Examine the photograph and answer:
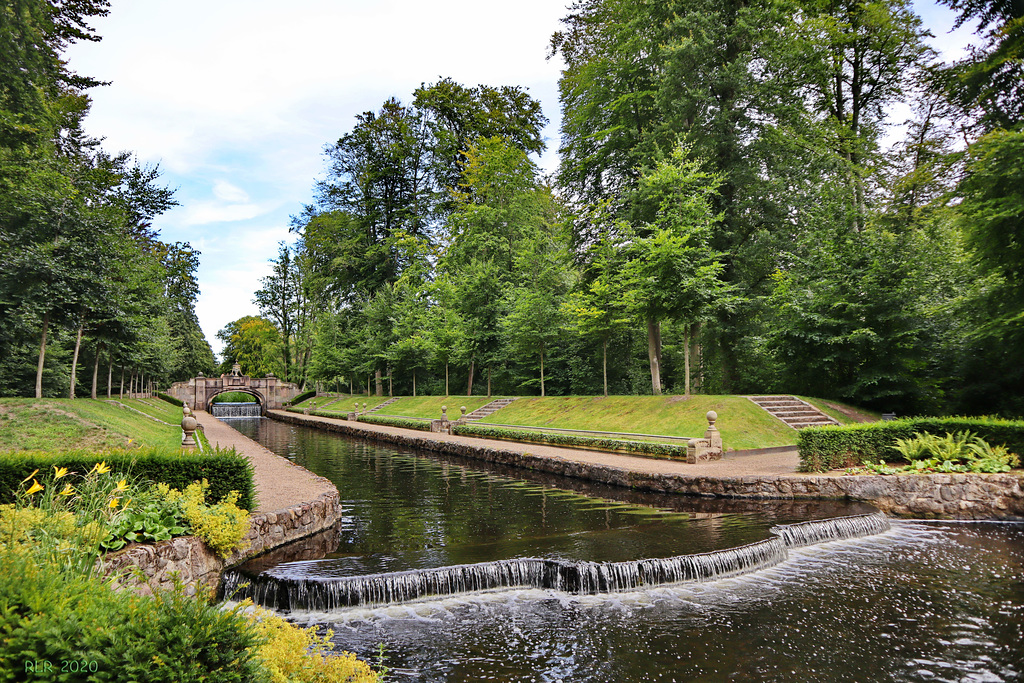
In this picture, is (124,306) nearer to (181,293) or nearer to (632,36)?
(632,36)

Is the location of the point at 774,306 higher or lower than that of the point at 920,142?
lower

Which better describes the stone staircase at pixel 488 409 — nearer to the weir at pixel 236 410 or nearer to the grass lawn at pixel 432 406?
the grass lawn at pixel 432 406

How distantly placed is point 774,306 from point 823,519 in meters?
14.9

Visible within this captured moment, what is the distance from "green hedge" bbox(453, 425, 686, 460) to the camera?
53.5 ft

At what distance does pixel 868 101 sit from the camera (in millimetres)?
26469

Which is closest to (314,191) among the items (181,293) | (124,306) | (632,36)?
(181,293)

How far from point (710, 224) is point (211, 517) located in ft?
72.5

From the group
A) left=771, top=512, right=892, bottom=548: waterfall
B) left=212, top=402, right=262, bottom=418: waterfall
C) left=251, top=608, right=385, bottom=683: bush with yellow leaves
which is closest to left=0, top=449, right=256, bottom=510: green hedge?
left=251, top=608, right=385, bottom=683: bush with yellow leaves

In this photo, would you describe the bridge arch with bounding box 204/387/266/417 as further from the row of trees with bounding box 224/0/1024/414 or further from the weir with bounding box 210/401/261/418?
the row of trees with bounding box 224/0/1024/414

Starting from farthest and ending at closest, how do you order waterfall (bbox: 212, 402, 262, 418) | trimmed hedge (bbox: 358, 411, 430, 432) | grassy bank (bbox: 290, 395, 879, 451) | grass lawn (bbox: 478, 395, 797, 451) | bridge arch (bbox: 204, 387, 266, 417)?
waterfall (bbox: 212, 402, 262, 418) → bridge arch (bbox: 204, 387, 266, 417) → trimmed hedge (bbox: 358, 411, 430, 432) → grassy bank (bbox: 290, 395, 879, 451) → grass lawn (bbox: 478, 395, 797, 451)

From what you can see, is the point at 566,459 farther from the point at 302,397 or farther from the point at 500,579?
the point at 302,397

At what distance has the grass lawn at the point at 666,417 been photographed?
18.4 metres

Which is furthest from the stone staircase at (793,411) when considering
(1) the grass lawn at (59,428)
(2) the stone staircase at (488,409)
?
(1) the grass lawn at (59,428)

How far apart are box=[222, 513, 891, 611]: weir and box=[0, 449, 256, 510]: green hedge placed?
1663 millimetres
